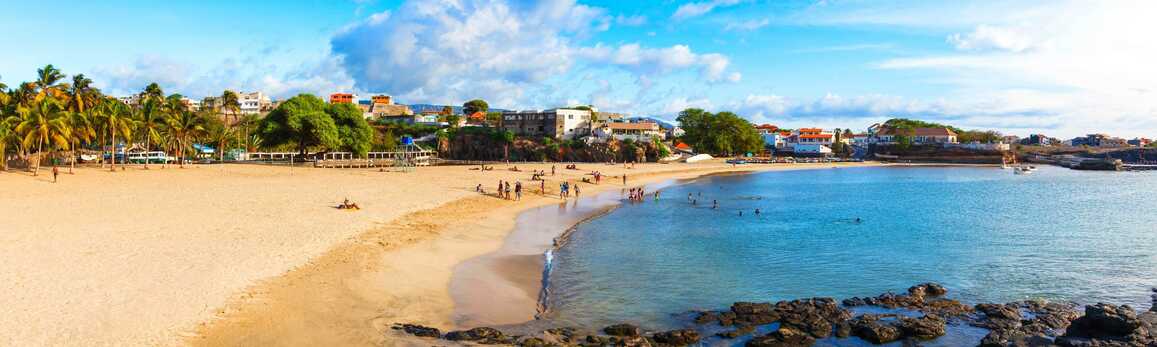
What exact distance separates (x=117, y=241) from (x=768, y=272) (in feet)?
72.6

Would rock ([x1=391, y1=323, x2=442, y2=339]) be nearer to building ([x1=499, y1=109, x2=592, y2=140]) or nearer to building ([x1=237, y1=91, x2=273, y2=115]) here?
building ([x1=499, y1=109, x2=592, y2=140])

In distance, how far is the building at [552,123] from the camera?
118 meters

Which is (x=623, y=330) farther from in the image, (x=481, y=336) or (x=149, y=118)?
(x=149, y=118)

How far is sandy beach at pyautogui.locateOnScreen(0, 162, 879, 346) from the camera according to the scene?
43.6 feet

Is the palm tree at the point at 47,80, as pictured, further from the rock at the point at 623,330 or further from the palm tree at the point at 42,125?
the rock at the point at 623,330

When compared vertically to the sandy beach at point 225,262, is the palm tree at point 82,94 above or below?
above

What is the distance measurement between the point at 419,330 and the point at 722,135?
115m

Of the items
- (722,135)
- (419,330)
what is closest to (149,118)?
(419,330)

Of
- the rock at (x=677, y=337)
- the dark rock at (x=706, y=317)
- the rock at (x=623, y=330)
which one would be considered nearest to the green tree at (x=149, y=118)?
the rock at (x=623, y=330)

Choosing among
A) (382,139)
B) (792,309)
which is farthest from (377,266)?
(382,139)

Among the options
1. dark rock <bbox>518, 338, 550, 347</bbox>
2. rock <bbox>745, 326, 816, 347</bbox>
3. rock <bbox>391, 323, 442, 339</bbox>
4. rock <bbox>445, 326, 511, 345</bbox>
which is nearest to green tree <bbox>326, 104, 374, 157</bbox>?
rock <bbox>391, 323, 442, 339</bbox>

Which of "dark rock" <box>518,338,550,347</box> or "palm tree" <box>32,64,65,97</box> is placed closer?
"dark rock" <box>518,338,550,347</box>

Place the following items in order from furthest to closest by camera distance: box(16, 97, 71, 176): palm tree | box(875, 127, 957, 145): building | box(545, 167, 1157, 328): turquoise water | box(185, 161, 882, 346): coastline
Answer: box(875, 127, 957, 145): building
box(16, 97, 71, 176): palm tree
box(545, 167, 1157, 328): turquoise water
box(185, 161, 882, 346): coastline

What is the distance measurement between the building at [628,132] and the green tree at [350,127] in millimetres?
46023
